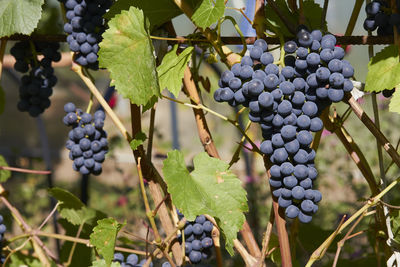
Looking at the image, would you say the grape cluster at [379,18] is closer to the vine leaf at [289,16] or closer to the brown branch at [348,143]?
the vine leaf at [289,16]

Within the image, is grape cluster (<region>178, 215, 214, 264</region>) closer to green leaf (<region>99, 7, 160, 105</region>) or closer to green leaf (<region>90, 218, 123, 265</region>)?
green leaf (<region>90, 218, 123, 265</region>)

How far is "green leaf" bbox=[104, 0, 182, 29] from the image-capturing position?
2.75 ft

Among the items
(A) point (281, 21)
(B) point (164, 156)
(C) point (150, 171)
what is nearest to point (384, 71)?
(A) point (281, 21)

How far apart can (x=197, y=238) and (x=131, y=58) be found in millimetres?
428

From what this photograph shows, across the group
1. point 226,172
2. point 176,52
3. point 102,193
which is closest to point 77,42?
point 176,52

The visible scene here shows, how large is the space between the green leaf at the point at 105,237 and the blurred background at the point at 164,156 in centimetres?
7

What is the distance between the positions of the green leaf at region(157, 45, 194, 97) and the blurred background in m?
0.26

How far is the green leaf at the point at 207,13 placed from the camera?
74cm

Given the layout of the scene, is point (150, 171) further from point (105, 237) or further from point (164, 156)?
point (164, 156)

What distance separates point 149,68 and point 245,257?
1.20ft

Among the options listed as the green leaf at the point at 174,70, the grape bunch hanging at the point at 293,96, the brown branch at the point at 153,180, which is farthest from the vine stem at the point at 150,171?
the grape bunch hanging at the point at 293,96

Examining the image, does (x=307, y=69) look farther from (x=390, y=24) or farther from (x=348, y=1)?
(x=348, y=1)

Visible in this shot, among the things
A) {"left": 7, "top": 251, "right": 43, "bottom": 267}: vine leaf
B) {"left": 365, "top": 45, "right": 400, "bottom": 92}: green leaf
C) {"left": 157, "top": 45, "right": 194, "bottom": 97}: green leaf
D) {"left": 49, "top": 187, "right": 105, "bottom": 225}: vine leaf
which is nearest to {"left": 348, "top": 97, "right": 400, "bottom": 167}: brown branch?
{"left": 365, "top": 45, "right": 400, "bottom": 92}: green leaf

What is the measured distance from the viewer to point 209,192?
0.80 metres
